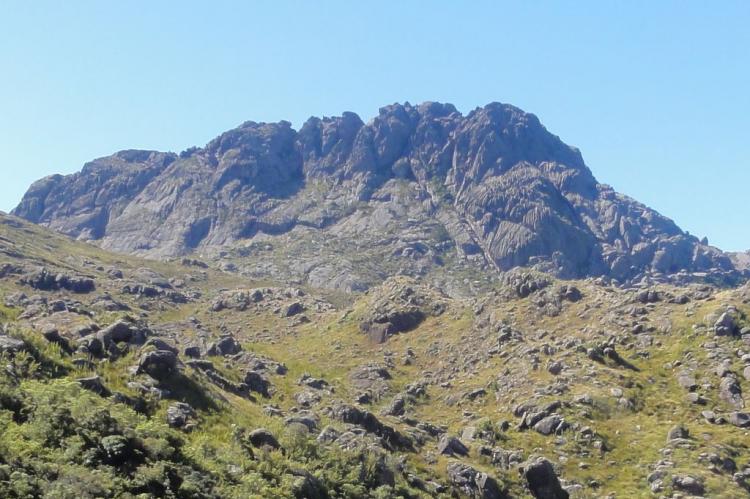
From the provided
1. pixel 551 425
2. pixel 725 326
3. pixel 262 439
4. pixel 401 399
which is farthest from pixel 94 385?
pixel 725 326

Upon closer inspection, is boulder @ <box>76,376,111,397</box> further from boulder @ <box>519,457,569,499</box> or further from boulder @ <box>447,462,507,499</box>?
boulder @ <box>519,457,569,499</box>

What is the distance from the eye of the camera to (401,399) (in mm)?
59438

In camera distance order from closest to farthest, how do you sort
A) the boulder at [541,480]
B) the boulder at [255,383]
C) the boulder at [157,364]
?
the boulder at [157,364]
the boulder at [541,480]
the boulder at [255,383]

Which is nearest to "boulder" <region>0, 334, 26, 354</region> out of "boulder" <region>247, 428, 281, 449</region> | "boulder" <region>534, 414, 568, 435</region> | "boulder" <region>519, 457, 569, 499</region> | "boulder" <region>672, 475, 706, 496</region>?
"boulder" <region>247, 428, 281, 449</region>

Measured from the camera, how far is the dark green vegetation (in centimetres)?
1836

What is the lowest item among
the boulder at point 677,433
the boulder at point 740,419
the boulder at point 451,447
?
the boulder at point 451,447

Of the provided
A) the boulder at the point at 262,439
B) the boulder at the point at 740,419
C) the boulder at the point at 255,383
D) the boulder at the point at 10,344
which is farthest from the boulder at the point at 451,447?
the boulder at the point at 10,344

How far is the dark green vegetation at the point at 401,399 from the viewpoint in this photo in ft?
60.2

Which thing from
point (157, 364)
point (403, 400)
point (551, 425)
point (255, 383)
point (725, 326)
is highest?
point (725, 326)

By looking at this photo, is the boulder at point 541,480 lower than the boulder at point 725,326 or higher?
lower

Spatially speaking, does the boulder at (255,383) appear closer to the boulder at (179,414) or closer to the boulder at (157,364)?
the boulder at (157,364)

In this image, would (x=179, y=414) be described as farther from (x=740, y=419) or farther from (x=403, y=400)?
(x=740, y=419)

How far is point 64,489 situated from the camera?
14586 mm

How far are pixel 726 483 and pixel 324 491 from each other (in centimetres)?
2768
